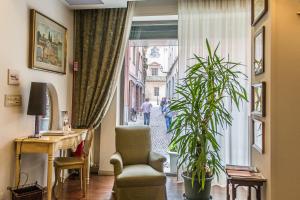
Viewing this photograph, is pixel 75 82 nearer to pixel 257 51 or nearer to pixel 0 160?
pixel 0 160

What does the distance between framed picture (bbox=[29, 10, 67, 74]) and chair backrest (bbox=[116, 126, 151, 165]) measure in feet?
4.67

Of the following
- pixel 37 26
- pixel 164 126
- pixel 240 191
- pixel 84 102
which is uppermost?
pixel 37 26

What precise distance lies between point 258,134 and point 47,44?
309 cm

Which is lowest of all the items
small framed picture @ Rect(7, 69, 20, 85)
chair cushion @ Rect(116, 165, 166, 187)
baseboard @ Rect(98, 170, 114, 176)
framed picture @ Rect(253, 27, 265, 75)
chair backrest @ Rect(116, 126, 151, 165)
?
baseboard @ Rect(98, 170, 114, 176)

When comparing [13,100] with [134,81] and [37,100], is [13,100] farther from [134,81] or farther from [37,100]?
[134,81]

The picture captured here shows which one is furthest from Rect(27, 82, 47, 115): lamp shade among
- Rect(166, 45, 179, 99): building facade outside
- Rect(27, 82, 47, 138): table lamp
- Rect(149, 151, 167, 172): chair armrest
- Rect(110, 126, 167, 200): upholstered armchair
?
Rect(166, 45, 179, 99): building facade outside

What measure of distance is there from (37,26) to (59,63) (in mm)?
747

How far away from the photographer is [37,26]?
3.38 meters

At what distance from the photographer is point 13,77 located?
2.97 meters

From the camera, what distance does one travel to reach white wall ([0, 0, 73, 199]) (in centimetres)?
283

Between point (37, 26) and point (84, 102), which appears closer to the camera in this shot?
point (37, 26)

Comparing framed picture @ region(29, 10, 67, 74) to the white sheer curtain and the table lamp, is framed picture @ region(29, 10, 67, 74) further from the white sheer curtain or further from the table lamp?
the white sheer curtain

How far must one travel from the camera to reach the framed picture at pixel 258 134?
2.68 meters

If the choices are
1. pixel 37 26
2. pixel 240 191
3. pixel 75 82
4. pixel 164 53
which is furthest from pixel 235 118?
pixel 37 26
